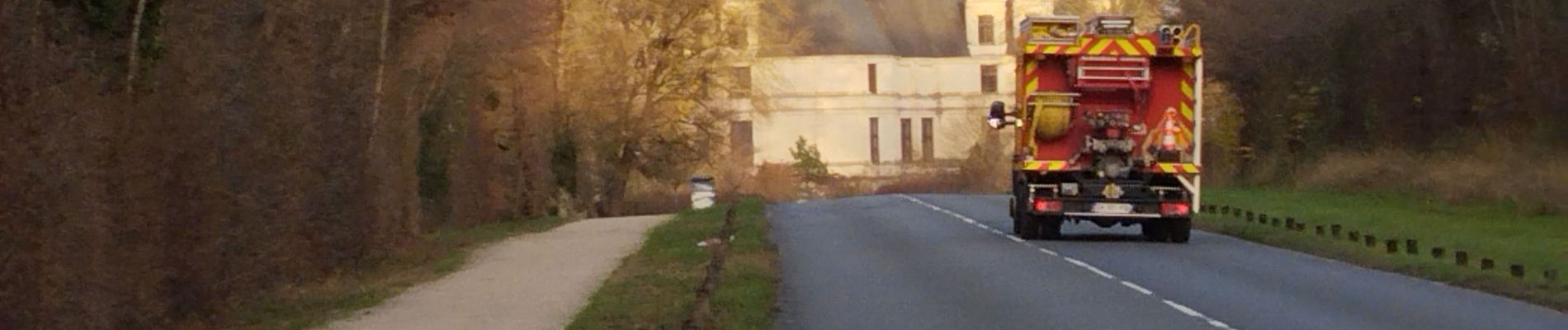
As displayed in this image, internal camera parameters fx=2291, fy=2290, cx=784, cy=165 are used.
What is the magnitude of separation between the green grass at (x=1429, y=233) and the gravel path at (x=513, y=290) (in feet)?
29.4

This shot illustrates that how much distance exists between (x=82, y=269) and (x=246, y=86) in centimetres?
618

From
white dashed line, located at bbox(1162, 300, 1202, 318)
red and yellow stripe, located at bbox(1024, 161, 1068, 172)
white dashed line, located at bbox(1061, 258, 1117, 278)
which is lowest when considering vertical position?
white dashed line, located at bbox(1061, 258, 1117, 278)

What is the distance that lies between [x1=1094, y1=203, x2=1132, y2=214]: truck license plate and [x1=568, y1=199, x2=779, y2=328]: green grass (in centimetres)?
432

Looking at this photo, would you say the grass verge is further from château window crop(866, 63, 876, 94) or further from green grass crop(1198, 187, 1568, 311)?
château window crop(866, 63, 876, 94)

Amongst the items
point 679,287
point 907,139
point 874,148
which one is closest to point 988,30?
point 907,139

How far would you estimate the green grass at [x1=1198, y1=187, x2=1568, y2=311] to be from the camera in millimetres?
23688

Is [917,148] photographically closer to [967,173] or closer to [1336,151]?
[967,173]

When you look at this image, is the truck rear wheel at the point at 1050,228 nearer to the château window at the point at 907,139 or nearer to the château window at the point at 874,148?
the château window at the point at 874,148

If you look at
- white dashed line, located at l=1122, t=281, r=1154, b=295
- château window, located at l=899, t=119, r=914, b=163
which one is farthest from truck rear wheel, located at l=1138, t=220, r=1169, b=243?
château window, located at l=899, t=119, r=914, b=163

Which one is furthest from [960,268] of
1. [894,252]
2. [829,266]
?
[894,252]

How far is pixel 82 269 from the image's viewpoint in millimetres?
14820

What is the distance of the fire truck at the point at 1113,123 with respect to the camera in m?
30.0

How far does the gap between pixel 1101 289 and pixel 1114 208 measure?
26.1 ft

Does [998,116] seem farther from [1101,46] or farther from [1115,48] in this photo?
[1115,48]
